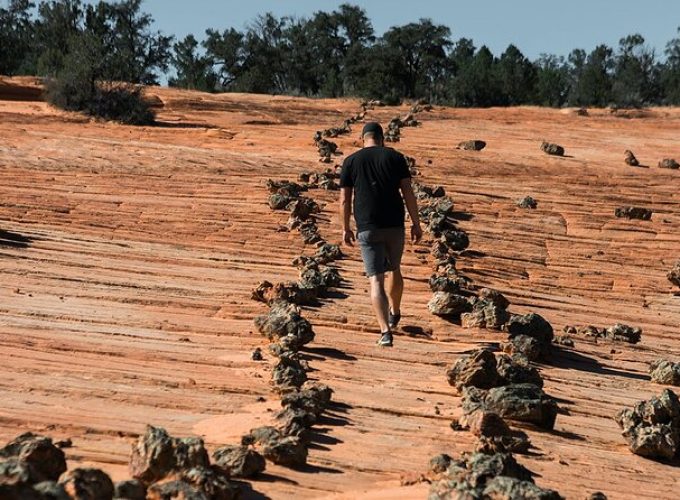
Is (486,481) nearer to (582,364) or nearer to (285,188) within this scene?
(582,364)

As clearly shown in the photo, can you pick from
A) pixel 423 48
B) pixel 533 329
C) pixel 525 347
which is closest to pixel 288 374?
pixel 525 347

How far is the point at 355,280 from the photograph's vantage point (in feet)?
27.4

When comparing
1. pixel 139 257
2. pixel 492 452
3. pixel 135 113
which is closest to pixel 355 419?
pixel 492 452

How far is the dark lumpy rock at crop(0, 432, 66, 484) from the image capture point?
3.25 m

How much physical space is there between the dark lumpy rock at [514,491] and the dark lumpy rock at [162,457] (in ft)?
2.95

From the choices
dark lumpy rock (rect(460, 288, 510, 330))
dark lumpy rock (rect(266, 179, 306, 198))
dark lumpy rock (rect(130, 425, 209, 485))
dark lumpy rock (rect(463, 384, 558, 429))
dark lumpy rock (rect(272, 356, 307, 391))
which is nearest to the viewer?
dark lumpy rock (rect(130, 425, 209, 485))

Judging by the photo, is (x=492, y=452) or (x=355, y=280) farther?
(x=355, y=280)

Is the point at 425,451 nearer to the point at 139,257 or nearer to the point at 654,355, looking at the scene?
the point at 654,355

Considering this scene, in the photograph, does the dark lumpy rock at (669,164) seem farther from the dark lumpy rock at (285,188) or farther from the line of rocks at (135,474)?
the line of rocks at (135,474)

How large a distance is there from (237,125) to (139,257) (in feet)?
31.7

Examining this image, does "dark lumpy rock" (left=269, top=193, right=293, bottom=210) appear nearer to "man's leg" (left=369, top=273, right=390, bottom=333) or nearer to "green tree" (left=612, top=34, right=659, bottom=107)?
"man's leg" (left=369, top=273, right=390, bottom=333)

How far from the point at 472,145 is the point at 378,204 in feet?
32.9

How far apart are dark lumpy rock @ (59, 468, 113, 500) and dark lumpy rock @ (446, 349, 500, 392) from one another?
2.53 meters

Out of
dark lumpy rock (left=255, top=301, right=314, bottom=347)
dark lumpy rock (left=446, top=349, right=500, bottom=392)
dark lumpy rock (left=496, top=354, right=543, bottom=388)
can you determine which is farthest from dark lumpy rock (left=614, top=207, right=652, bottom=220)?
dark lumpy rock (left=446, top=349, right=500, bottom=392)
